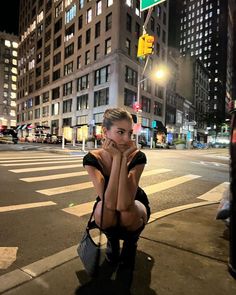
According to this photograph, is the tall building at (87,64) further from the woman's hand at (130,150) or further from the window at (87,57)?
the woman's hand at (130,150)

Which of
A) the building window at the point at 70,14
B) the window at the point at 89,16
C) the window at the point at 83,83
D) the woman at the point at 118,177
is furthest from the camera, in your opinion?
the building window at the point at 70,14

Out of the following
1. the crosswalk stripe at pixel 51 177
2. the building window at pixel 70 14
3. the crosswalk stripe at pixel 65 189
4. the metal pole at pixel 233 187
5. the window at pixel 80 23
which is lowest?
the crosswalk stripe at pixel 65 189

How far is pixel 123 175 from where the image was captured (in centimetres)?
275

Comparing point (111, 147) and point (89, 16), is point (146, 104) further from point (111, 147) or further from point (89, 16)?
point (111, 147)

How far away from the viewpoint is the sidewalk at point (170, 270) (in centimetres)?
282

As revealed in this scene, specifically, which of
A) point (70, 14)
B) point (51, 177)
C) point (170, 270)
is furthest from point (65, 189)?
point (70, 14)

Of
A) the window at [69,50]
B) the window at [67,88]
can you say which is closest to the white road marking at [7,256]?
the window at [67,88]

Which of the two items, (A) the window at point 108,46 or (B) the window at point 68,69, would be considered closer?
(A) the window at point 108,46

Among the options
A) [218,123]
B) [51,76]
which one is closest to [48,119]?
[51,76]

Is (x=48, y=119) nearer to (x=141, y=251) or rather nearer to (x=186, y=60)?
(x=186, y=60)

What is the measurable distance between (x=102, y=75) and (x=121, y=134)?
153 ft

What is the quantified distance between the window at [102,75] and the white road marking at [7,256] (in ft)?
145

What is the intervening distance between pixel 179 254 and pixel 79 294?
138cm

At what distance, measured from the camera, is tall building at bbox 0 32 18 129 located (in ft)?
415
